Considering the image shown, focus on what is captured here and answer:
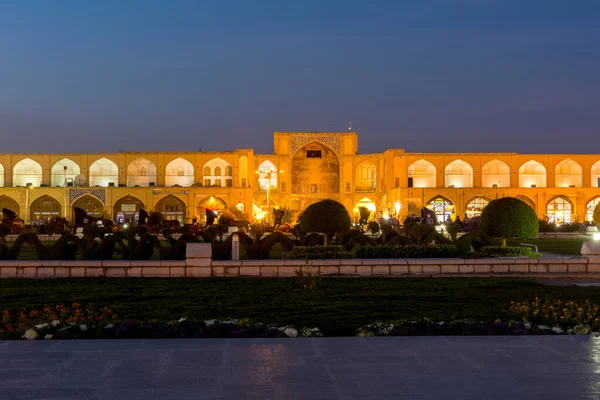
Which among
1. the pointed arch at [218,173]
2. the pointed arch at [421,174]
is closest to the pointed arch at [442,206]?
the pointed arch at [421,174]

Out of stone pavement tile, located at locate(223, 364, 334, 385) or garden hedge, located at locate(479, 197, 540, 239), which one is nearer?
stone pavement tile, located at locate(223, 364, 334, 385)

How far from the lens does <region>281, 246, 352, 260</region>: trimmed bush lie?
11219mm

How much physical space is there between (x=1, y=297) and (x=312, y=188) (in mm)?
43263

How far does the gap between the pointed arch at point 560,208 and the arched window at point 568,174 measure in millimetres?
2174

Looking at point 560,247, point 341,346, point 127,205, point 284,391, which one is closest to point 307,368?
point 284,391

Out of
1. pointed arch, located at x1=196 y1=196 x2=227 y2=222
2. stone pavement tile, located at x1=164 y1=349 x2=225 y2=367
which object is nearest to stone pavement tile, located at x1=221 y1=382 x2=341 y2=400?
stone pavement tile, located at x1=164 y1=349 x2=225 y2=367

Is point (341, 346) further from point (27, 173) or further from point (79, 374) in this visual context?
point (27, 173)

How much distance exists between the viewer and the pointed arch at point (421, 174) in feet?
159

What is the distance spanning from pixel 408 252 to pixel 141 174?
39314mm

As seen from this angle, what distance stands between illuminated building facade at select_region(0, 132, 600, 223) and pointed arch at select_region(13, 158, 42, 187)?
68mm

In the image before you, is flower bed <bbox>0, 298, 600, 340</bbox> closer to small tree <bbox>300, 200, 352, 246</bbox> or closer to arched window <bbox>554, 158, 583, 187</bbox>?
small tree <bbox>300, 200, 352, 246</bbox>

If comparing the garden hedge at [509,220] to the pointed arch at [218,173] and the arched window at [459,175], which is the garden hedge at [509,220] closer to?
the pointed arch at [218,173]

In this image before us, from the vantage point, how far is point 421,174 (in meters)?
48.6

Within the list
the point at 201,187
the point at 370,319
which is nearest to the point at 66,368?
the point at 370,319
